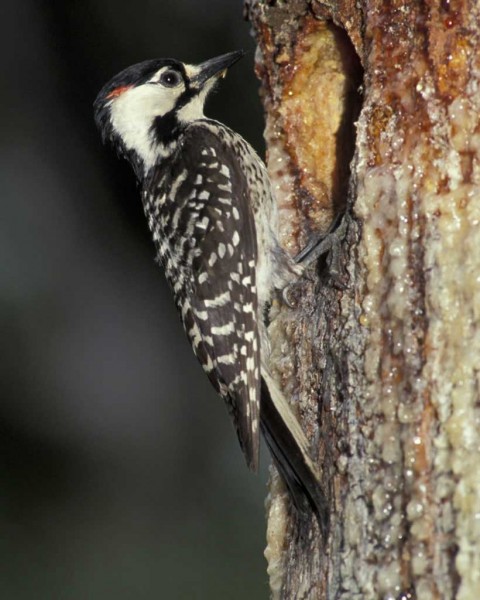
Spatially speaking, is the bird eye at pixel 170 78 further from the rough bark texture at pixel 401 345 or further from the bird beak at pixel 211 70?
the rough bark texture at pixel 401 345

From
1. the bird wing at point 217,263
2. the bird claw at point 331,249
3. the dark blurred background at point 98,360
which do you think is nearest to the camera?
the bird claw at point 331,249

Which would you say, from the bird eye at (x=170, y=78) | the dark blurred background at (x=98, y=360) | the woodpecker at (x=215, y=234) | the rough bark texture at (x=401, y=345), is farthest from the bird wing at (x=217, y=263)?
the dark blurred background at (x=98, y=360)

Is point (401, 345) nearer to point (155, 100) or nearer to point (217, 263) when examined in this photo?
point (217, 263)

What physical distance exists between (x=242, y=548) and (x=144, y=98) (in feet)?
10.9

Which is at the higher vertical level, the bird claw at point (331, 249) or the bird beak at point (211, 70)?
the bird beak at point (211, 70)

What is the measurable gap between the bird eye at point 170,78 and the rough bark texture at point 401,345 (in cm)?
108

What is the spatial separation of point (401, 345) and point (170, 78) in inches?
78.7

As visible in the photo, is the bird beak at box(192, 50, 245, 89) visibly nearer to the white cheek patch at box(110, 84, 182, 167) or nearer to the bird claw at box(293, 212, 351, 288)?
the white cheek patch at box(110, 84, 182, 167)

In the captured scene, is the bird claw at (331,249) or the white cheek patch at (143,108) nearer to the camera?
the bird claw at (331,249)

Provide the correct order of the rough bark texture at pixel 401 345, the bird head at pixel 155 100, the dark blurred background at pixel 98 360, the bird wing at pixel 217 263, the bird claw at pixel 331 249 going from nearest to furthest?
the rough bark texture at pixel 401 345
the bird claw at pixel 331 249
the bird wing at pixel 217 263
the bird head at pixel 155 100
the dark blurred background at pixel 98 360

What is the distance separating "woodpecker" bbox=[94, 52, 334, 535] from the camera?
12.5ft

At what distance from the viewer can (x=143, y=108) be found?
485 centimetres

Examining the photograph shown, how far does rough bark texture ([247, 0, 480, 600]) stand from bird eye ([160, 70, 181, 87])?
3.53 feet

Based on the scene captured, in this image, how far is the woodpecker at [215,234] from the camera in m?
3.81
